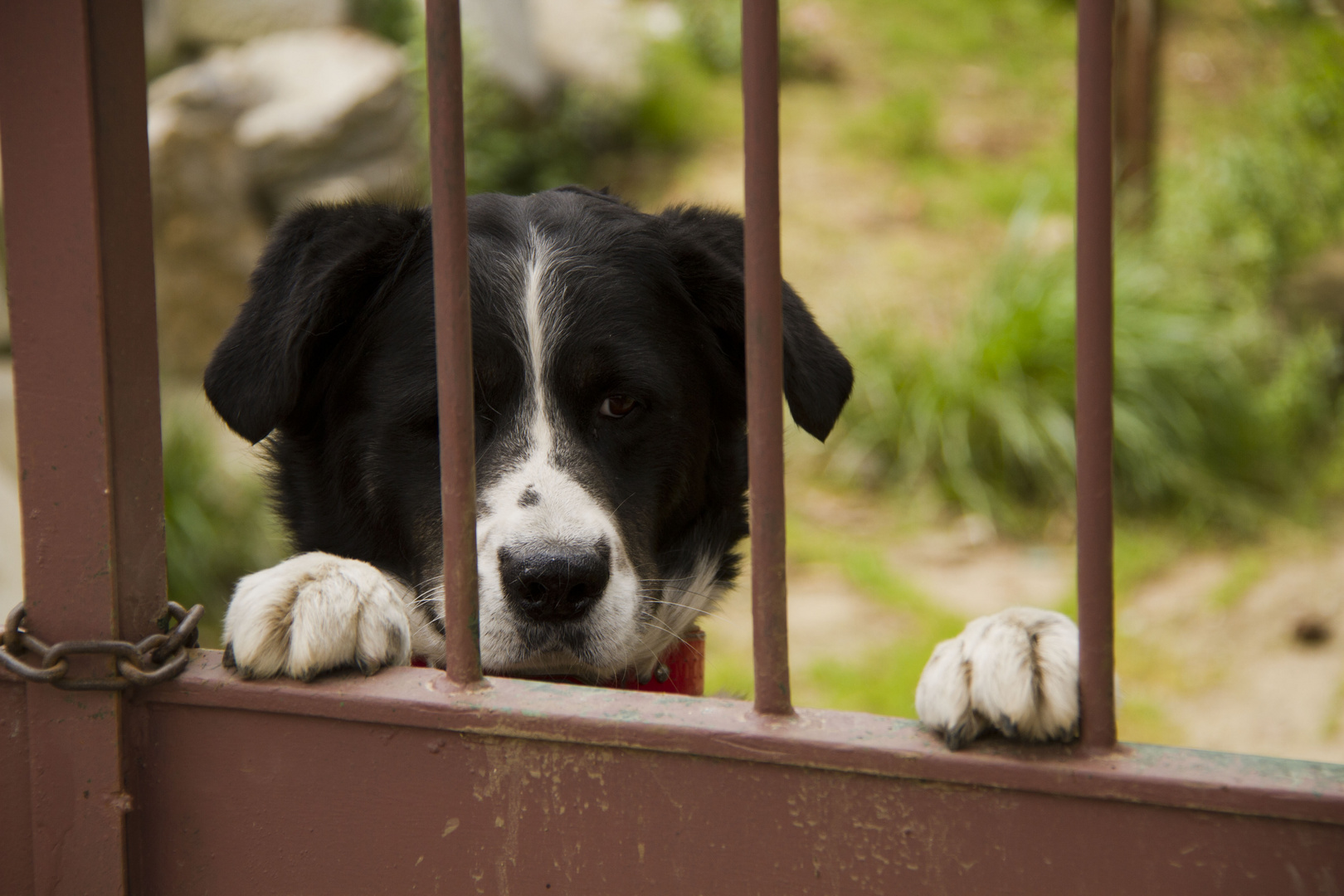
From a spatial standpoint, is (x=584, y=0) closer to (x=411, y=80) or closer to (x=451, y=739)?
(x=411, y=80)

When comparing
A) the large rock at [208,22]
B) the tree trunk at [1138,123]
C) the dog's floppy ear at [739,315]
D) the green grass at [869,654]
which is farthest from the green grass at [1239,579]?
the large rock at [208,22]

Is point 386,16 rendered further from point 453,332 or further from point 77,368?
point 453,332

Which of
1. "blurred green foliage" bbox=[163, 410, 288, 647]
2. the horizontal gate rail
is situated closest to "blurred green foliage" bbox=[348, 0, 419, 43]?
"blurred green foliage" bbox=[163, 410, 288, 647]

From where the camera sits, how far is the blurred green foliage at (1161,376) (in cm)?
632

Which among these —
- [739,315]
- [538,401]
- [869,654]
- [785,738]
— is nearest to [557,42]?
[869,654]

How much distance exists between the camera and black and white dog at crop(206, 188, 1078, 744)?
6.67 feet

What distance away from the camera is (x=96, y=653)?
1.49 meters

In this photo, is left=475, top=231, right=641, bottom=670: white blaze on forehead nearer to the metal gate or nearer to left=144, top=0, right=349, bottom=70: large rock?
the metal gate

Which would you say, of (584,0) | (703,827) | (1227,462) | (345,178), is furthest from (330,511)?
(584,0)

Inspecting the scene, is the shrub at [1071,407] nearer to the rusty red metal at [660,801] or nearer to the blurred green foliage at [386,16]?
the blurred green foliage at [386,16]

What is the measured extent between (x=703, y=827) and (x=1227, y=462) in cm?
601

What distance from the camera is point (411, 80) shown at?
26.2ft

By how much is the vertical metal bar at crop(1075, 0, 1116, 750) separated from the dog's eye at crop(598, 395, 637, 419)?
1190mm

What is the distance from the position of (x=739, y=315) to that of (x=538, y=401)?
19.5 inches
